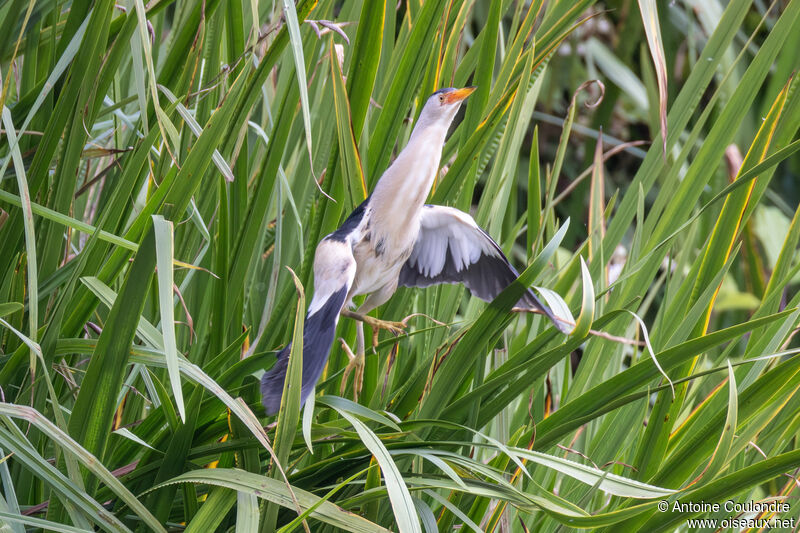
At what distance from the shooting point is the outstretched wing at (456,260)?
23.8 inches

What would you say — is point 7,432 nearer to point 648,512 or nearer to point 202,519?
point 202,519

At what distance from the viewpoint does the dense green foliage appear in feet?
1.70

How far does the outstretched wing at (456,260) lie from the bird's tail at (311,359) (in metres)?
0.15

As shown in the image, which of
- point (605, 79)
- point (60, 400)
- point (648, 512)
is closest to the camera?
point (648, 512)

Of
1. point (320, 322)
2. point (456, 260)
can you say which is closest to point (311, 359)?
point (320, 322)

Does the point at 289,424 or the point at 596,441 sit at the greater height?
the point at 289,424

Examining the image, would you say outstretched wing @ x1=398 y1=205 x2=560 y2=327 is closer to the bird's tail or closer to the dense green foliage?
the dense green foliage

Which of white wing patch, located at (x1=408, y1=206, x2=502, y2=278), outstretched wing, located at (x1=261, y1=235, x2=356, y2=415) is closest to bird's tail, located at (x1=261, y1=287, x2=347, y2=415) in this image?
outstretched wing, located at (x1=261, y1=235, x2=356, y2=415)

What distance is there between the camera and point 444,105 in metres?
0.58

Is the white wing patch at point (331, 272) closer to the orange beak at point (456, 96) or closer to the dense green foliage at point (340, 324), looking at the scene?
the dense green foliage at point (340, 324)

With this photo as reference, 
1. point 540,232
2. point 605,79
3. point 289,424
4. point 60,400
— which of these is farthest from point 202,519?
point 605,79

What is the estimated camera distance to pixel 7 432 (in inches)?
19.8

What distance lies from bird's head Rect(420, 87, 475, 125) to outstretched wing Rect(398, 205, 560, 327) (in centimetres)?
A: 7

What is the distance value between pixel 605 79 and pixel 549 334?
196 centimetres
